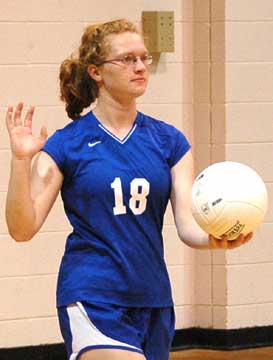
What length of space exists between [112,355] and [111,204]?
1.41ft

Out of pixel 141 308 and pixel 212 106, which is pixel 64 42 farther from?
pixel 141 308

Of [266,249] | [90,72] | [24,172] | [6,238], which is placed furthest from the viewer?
[266,249]

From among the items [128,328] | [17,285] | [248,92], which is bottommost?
[17,285]

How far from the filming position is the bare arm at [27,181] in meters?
2.72

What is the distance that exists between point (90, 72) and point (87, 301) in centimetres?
71

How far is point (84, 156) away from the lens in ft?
9.30

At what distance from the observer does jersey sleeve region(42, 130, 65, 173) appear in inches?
111

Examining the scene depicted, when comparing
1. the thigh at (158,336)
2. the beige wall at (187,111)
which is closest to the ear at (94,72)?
the thigh at (158,336)

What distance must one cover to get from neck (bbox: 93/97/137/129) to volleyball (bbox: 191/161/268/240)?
35 centimetres

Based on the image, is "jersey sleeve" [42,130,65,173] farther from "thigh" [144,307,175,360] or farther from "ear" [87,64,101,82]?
"thigh" [144,307,175,360]

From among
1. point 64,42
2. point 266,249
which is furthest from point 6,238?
point 266,249

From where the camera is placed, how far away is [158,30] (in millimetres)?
4762

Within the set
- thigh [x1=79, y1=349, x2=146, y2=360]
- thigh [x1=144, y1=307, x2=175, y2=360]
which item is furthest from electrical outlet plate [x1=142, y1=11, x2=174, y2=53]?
thigh [x1=79, y1=349, x2=146, y2=360]

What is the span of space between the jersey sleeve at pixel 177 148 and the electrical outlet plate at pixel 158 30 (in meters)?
1.84
